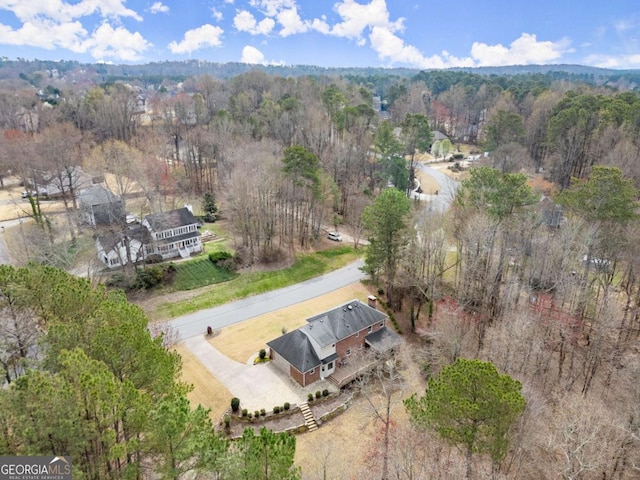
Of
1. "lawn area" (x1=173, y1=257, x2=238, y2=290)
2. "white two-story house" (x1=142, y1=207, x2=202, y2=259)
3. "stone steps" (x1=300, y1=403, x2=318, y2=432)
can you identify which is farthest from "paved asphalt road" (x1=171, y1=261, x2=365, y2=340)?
"white two-story house" (x1=142, y1=207, x2=202, y2=259)

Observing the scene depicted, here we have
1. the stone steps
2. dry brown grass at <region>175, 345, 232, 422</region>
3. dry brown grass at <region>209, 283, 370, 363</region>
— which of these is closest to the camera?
the stone steps

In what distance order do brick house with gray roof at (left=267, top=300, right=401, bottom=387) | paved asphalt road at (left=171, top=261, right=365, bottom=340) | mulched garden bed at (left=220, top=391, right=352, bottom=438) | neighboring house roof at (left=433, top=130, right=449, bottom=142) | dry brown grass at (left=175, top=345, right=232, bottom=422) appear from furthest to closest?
neighboring house roof at (left=433, top=130, right=449, bottom=142), paved asphalt road at (left=171, top=261, right=365, bottom=340), brick house with gray roof at (left=267, top=300, right=401, bottom=387), dry brown grass at (left=175, top=345, right=232, bottom=422), mulched garden bed at (left=220, top=391, right=352, bottom=438)

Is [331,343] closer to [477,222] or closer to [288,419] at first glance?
[288,419]

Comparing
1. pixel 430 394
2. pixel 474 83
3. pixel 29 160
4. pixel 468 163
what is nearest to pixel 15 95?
pixel 29 160

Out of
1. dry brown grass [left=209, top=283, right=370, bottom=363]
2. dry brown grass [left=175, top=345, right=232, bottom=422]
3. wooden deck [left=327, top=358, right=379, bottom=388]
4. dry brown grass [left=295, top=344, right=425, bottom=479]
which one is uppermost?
dry brown grass [left=209, top=283, right=370, bottom=363]

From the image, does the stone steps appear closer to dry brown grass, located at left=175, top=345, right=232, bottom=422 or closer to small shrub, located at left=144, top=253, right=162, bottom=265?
dry brown grass, located at left=175, top=345, right=232, bottom=422

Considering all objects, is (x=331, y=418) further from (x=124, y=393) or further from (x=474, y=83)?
(x=474, y=83)
